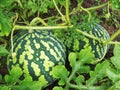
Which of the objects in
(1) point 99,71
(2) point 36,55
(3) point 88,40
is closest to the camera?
(1) point 99,71

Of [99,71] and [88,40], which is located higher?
[88,40]

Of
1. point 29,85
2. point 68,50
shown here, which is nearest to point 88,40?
point 68,50

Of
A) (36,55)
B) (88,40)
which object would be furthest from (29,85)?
(88,40)

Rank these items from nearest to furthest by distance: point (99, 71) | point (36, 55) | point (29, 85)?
point (29, 85), point (99, 71), point (36, 55)

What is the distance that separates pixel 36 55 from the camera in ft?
9.65

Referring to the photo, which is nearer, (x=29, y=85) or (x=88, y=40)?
(x=29, y=85)

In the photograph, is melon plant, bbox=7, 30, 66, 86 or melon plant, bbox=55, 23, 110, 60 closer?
melon plant, bbox=7, 30, 66, 86

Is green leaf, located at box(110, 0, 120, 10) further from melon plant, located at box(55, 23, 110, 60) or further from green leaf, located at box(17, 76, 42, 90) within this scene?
green leaf, located at box(17, 76, 42, 90)

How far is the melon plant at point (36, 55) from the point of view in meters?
2.94

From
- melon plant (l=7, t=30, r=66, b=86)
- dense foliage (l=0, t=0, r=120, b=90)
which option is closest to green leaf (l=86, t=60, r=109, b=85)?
dense foliage (l=0, t=0, r=120, b=90)

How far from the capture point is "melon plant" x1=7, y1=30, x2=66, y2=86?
294cm

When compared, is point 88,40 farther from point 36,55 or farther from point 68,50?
point 36,55

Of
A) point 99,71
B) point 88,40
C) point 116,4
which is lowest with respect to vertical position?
point 99,71

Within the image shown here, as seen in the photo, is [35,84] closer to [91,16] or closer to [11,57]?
[11,57]
